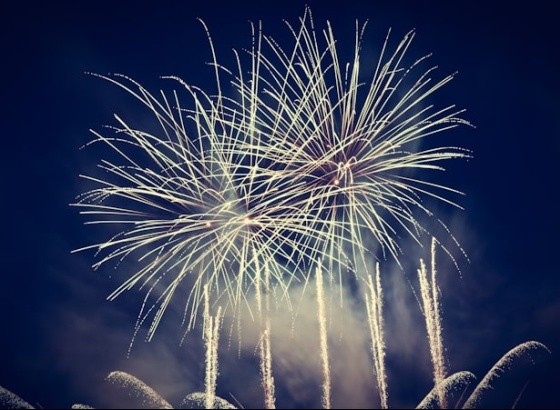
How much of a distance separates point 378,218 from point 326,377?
981 centimetres

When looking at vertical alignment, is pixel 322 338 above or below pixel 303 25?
below

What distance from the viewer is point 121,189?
62.0 ft

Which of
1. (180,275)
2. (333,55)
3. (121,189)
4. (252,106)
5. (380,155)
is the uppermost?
(333,55)

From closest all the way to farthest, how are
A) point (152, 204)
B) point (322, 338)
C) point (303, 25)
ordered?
point (303, 25)
point (152, 204)
point (322, 338)

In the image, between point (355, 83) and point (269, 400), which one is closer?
point (355, 83)

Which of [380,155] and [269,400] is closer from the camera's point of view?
[380,155]

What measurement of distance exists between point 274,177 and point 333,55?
555 cm

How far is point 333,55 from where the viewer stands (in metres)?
18.5

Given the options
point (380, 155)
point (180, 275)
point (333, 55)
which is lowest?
point (180, 275)

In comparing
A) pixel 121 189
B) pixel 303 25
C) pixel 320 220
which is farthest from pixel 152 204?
pixel 303 25

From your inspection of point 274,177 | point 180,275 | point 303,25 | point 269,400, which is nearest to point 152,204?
point 180,275

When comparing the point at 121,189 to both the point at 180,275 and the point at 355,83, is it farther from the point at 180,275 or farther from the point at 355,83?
the point at 355,83

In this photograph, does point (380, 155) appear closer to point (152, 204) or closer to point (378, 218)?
point (378, 218)

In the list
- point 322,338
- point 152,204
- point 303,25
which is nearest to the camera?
point 303,25
